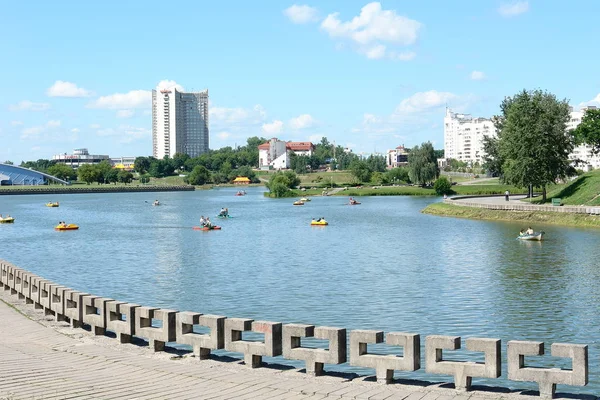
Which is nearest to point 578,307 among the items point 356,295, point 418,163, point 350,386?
point 356,295

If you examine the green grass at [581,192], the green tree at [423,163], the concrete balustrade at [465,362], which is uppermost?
the green tree at [423,163]

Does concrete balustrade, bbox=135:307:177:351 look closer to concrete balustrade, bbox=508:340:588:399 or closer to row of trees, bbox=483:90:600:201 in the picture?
concrete balustrade, bbox=508:340:588:399

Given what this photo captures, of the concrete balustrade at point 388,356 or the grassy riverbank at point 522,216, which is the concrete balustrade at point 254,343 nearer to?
the concrete balustrade at point 388,356

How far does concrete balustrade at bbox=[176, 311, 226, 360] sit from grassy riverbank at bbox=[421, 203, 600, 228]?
6826 cm

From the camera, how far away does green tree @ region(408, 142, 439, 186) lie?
19112 cm

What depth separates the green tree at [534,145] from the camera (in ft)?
321

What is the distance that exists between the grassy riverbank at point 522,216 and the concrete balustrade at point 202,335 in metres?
68.3

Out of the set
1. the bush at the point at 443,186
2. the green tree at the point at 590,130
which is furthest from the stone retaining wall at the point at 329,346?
the bush at the point at 443,186

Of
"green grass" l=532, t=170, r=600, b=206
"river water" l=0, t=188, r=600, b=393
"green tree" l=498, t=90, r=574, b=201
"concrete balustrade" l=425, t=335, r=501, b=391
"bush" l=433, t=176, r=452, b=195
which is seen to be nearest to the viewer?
"concrete balustrade" l=425, t=335, r=501, b=391

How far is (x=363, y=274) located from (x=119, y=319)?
28729mm

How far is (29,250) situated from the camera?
7256 cm

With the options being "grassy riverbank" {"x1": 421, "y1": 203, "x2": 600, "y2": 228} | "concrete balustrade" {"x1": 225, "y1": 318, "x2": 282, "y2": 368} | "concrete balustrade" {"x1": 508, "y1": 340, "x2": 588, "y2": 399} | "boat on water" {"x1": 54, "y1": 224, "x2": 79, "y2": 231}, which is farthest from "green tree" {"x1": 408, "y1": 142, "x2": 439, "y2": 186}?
"concrete balustrade" {"x1": 508, "y1": 340, "x2": 588, "y2": 399}

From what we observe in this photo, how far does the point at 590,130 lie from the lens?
107812mm

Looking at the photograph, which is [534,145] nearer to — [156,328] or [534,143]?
[534,143]
